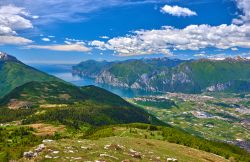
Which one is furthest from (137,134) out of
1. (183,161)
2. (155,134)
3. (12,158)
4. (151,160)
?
(12,158)

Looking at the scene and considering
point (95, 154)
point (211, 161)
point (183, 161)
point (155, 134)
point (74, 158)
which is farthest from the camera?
point (155, 134)

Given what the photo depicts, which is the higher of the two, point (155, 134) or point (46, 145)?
point (46, 145)

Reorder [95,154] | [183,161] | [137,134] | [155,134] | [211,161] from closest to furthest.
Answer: [95,154], [183,161], [211,161], [137,134], [155,134]

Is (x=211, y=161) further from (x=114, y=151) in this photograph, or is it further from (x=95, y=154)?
(x=95, y=154)

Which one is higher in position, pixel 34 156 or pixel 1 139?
pixel 34 156

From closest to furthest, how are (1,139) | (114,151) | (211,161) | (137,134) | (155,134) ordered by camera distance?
(114,151) < (211,161) < (137,134) < (155,134) < (1,139)

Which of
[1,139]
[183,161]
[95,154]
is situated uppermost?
[95,154]

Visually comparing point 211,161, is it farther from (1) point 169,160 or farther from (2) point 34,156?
(2) point 34,156

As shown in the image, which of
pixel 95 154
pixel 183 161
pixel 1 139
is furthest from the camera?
pixel 1 139

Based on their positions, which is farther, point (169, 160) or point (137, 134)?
point (137, 134)

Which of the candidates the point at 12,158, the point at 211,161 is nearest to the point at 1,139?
the point at 211,161
